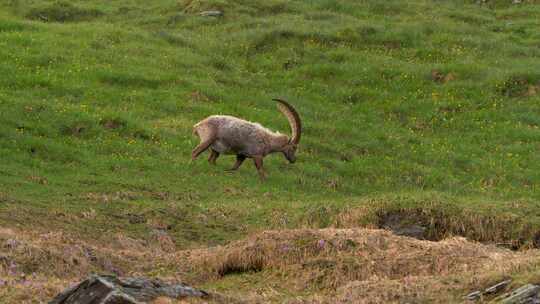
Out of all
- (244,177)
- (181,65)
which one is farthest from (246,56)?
(244,177)

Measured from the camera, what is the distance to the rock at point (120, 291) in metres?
9.88

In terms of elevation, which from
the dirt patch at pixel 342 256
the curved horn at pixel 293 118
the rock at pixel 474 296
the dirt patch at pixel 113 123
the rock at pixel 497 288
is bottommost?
the dirt patch at pixel 113 123

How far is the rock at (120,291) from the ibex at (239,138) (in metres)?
14.4

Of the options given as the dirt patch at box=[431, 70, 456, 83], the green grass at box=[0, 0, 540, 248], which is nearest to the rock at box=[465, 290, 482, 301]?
the green grass at box=[0, 0, 540, 248]

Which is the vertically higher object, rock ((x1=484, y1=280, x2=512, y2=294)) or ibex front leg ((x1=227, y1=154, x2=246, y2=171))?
rock ((x1=484, y1=280, x2=512, y2=294))

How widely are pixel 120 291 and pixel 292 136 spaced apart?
16620mm

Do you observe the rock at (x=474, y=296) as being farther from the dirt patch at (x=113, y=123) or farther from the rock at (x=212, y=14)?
the rock at (x=212, y=14)

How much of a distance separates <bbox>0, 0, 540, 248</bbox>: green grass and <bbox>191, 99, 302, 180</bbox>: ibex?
1.79ft

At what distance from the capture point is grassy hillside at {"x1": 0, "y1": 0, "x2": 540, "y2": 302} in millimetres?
20625

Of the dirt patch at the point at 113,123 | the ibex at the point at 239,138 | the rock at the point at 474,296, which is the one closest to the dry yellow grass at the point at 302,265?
the rock at the point at 474,296

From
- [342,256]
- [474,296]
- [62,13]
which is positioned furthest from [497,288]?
[62,13]

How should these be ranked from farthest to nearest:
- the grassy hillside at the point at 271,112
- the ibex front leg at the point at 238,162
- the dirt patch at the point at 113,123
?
the dirt patch at the point at 113,123
the ibex front leg at the point at 238,162
the grassy hillside at the point at 271,112

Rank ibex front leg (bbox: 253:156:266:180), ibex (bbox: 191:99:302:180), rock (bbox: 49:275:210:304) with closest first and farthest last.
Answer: rock (bbox: 49:275:210:304) → ibex (bbox: 191:99:302:180) → ibex front leg (bbox: 253:156:266:180)

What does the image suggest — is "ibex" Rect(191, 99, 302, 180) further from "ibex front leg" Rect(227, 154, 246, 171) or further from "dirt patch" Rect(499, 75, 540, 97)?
"dirt patch" Rect(499, 75, 540, 97)
